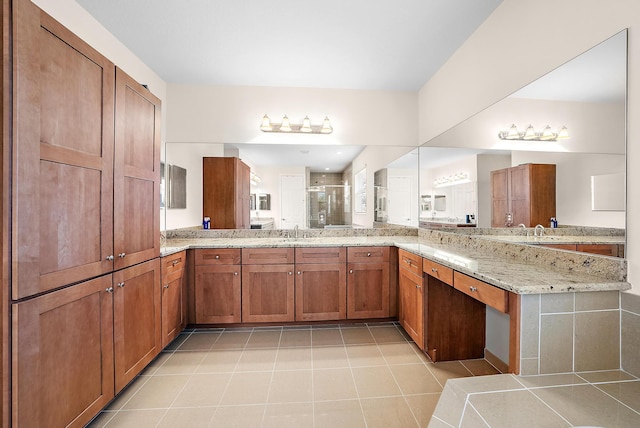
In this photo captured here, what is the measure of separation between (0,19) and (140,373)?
2101 mm

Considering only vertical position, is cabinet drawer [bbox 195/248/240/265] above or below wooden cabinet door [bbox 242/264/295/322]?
above

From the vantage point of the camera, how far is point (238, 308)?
107 inches

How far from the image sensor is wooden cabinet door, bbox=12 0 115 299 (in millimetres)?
1122

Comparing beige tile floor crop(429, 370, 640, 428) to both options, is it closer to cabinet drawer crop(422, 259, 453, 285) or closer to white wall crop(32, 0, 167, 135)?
cabinet drawer crop(422, 259, 453, 285)

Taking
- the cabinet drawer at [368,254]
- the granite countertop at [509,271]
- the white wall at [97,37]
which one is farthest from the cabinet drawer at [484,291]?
the white wall at [97,37]

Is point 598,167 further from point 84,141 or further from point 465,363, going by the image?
point 84,141

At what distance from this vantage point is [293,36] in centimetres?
233

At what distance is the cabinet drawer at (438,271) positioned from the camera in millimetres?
1814

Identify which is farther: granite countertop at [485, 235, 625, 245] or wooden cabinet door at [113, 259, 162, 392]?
wooden cabinet door at [113, 259, 162, 392]

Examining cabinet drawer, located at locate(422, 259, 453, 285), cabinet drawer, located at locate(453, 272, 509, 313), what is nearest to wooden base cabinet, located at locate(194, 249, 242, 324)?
cabinet drawer, located at locate(422, 259, 453, 285)

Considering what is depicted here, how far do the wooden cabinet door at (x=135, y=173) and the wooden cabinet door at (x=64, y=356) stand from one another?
30 cm

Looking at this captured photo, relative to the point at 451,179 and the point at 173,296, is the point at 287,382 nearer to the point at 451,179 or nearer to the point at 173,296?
the point at 173,296

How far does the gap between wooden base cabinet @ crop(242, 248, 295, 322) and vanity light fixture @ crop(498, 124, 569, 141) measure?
1971 mm

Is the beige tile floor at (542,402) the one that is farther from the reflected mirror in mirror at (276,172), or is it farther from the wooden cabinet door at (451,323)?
the reflected mirror in mirror at (276,172)
